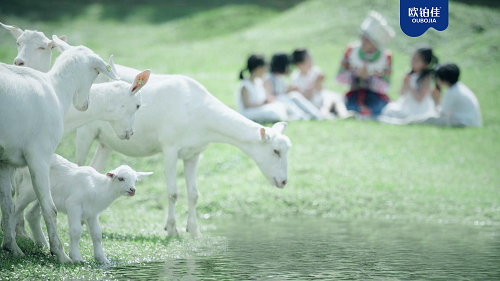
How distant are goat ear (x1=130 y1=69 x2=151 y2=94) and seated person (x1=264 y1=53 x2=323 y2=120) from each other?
10231 mm

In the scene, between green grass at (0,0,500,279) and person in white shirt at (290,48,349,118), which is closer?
green grass at (0,0,500,279)

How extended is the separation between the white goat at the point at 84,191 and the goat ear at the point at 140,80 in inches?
41.7

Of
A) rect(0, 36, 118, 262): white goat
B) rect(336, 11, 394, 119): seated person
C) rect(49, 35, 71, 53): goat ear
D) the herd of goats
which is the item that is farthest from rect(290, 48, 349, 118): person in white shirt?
rect(0, 36, 118, 262): white goat

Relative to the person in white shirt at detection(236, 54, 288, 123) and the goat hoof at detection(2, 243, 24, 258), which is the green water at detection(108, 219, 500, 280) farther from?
the person in white shirt at detection(236, 54, 288, 123)

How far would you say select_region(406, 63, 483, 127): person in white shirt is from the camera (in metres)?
17.4

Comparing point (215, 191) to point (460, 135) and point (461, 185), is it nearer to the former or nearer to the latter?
point (461, 185)

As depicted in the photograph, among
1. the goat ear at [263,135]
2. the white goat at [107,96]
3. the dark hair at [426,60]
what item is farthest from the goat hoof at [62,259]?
the dark hair at [426,60]

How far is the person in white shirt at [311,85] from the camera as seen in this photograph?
18766mm

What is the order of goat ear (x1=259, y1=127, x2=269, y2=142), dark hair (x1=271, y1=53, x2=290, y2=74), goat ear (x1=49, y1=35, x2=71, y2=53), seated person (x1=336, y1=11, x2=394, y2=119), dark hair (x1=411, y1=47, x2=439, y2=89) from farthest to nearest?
seated person (x1=336, y1=11, x2=394, y2=119), dark hair (x1=271, y1=53, x2=290, y2=74), dark hair (x1=411, y1=47, x2=439, y2=89), goat ear (x1=259, y1=127, x2=269, y2=142), goat ear (x1=49, y1=35, x2=71, y2=53)

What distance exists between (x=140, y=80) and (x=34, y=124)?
1.55 m

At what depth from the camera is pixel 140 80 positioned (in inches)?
304

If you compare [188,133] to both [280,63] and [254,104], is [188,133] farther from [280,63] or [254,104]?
[280,63]

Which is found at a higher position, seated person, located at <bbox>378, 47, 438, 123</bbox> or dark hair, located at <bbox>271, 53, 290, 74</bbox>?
dark hair, located at <bbox>271, 53, 290, 74</bbox>

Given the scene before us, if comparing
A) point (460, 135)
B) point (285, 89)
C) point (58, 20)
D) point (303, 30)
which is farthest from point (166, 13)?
point (460, 135)
